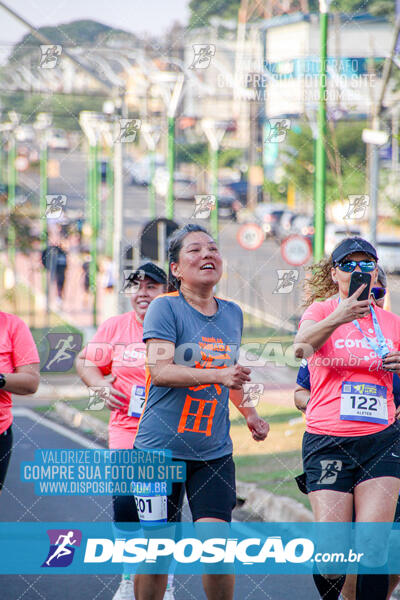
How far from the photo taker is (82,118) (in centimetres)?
1694

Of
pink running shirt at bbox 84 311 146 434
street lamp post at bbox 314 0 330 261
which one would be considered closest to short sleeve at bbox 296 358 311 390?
pink running shirt at bbox 84 311 146 434

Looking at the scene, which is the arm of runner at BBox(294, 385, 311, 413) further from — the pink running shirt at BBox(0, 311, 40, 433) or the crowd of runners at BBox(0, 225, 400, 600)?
the pink running shirt at BBox(0, 311, 40, 433)

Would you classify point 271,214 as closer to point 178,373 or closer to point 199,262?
point 199,262

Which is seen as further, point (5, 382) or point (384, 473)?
point (5, 382)

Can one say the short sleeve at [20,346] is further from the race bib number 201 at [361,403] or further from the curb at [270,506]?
the curb at [270,506]

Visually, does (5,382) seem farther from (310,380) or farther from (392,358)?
(392,358)

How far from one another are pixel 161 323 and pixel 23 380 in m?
1.00

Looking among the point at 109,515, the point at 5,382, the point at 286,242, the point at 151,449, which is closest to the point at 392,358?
the point at 151,449

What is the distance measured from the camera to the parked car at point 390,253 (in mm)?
26953

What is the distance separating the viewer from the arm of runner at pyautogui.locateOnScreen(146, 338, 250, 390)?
3619mm

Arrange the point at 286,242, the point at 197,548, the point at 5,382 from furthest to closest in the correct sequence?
the point at 286,242 → the point at 5,382 → the point at 197,548

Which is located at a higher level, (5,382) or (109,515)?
(5,382)

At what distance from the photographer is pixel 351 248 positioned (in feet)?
13.1

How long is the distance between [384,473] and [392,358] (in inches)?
18.5
